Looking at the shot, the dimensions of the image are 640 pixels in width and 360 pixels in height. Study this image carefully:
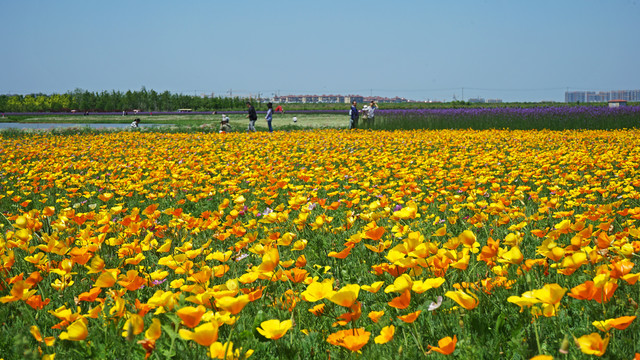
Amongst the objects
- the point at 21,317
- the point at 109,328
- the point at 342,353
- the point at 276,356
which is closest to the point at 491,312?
the point at 342,353

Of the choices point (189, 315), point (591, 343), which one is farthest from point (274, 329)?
point (591, 343)

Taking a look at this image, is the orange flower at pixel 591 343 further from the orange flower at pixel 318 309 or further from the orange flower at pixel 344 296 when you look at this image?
the orange flower at pixel 318 309

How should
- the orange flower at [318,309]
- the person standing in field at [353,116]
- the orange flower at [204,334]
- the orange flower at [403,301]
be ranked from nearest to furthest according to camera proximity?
1. the orange flower at [204,334]
2. the orange flower at [403,301]
3. the orange flower at [318,309]
4. the person standing in field at [353,116]

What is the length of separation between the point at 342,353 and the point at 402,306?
38 cm

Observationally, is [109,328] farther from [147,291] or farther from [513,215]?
[513,215]

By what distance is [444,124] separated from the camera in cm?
1839

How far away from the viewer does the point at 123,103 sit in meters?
79.8

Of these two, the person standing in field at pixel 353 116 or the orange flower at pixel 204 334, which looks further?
the person standing in field at pixel 353 116

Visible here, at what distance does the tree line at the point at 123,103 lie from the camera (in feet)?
262

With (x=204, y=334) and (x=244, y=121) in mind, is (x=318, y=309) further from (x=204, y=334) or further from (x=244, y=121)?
(x=244, y=121)

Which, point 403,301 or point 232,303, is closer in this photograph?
point 232,303

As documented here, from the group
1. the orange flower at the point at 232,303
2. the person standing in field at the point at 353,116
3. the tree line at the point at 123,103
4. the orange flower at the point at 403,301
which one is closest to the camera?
the orange flower at the point at 232,303

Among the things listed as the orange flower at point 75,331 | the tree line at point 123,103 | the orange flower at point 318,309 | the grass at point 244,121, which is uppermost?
the tree line at point 123,103

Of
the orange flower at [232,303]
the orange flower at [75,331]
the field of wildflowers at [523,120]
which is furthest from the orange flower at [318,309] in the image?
the field of wildflowers at [523,120]
